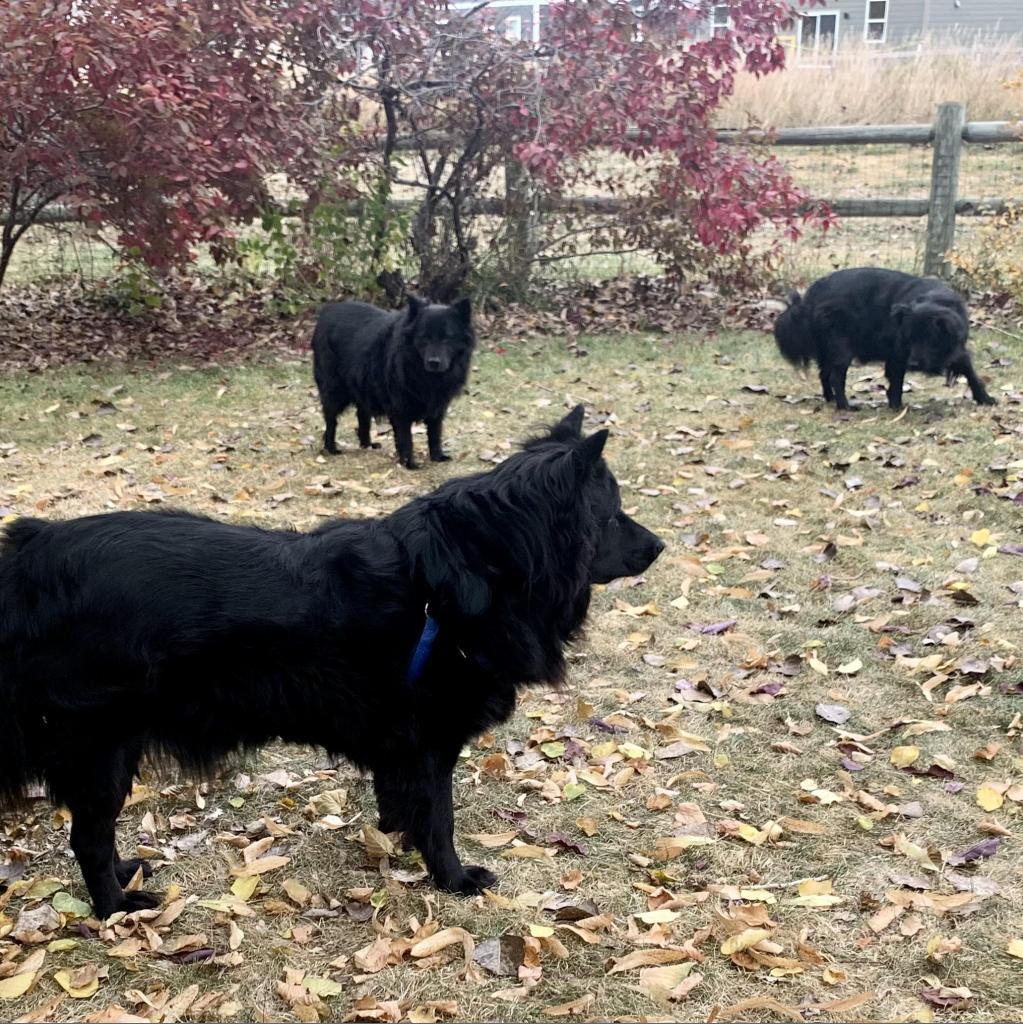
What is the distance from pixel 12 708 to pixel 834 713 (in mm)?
2825

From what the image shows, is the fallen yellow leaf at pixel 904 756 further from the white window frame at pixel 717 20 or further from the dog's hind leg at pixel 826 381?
the white window frame at pixel 717 20

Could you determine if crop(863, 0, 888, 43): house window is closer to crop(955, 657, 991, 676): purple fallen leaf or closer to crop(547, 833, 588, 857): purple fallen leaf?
crop(955, 657, 991, 676): purple fallen leaf

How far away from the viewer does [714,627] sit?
4.60m

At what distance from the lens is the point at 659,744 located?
3.76m

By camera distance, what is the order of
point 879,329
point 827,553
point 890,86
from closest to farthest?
point 827,553 < point 879,329 < point 890,86

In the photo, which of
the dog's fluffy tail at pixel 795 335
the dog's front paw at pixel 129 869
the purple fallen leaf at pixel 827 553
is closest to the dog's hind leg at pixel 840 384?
the dog's fluffy tail at pixel 795 335

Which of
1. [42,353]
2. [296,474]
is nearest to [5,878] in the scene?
[296,474]

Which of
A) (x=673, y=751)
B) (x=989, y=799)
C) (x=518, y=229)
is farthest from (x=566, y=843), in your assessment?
(x=518, y=229)

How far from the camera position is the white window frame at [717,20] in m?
9.77

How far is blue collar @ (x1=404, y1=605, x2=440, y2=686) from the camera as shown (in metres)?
2.78

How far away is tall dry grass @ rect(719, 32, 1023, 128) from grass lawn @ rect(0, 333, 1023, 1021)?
24.2 feet

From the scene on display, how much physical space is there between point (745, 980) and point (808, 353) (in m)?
6.15

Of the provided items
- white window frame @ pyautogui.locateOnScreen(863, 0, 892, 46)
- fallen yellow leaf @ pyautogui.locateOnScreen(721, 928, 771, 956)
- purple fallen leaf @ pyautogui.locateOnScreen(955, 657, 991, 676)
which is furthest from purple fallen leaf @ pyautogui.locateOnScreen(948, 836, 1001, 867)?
white window frame @ pyautogui.locateOnScreen(863, 0, 892, 46)

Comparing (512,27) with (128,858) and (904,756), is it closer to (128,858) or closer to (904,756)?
(904,756)
